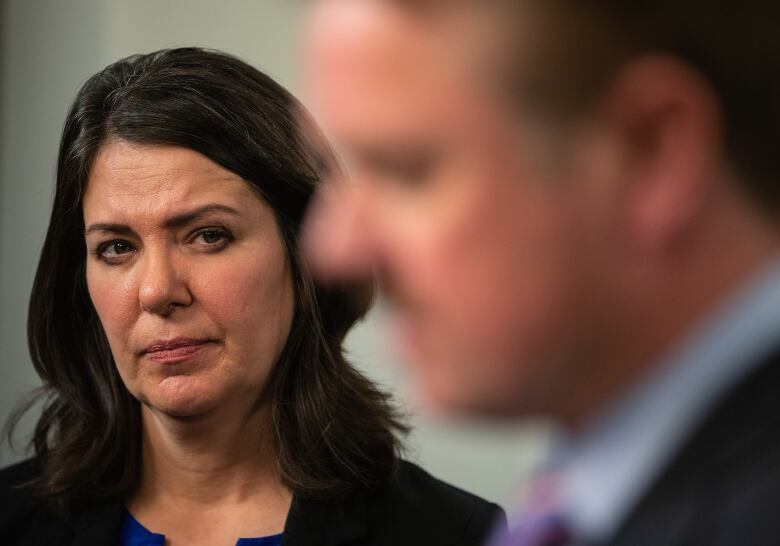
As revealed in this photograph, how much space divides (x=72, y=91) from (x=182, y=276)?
1844 mm

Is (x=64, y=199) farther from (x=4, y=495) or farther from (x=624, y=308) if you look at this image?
(x=624, y=308)

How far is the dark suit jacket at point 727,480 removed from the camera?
0.57 m

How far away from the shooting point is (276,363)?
6.39 ft

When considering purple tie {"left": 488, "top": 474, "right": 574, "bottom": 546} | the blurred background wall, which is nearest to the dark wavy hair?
the blurred background wall

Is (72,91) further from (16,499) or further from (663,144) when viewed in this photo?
(663,144)

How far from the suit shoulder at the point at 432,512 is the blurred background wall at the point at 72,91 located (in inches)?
39.1

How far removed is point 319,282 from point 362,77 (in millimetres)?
1322

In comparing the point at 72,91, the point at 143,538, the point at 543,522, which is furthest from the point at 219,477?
the point at 72,91

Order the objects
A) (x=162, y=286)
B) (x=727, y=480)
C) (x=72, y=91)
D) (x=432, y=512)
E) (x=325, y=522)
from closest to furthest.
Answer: (x=727, y=480)
(x=162, y=286)
(x=325, y=522)
(x=432, y=512)
(x=72, y=91)

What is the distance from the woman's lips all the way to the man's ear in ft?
4.17

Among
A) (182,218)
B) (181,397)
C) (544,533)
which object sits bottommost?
(181,397)

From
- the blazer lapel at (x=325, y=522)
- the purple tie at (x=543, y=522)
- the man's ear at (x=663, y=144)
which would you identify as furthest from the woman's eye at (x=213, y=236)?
the man's ear at (x=663, y=144)

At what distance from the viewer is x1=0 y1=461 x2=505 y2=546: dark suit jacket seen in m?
1.90

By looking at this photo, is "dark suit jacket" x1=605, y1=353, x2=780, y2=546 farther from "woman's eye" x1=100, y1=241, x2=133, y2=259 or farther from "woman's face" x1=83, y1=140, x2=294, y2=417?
"woman's eye" x1=100, y1=241, x2=133, y2=259
